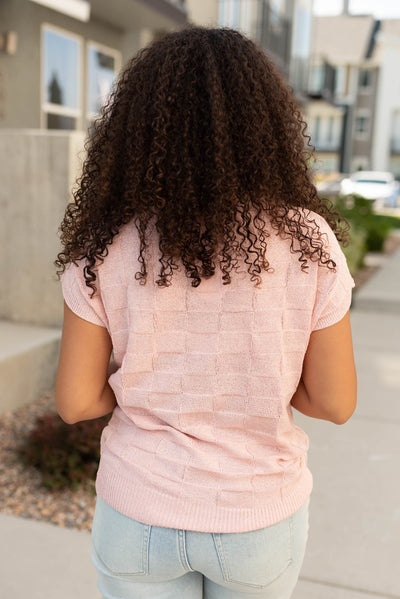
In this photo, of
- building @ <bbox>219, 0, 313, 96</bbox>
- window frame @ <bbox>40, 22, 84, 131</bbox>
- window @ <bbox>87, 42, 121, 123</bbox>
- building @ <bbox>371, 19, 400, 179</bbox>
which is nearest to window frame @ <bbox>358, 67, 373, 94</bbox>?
building @ <bbox>371, 19, 400, 179</bbox>

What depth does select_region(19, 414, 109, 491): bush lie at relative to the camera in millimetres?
3344

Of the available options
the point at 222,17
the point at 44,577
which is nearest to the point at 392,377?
the point at 44,577

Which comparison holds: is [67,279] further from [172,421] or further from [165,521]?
[165,521]

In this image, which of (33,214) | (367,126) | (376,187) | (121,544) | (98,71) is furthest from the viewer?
(367,126)

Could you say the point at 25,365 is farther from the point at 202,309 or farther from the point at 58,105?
the point at 58,105

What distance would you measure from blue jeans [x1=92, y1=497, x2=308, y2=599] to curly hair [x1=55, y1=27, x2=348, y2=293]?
0.46 metres

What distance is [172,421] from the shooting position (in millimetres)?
1186

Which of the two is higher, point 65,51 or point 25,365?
point 65,51

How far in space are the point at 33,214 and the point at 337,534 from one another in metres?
3.26

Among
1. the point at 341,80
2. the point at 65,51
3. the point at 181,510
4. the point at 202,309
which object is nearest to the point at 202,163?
the point at 202,309

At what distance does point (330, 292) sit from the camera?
1171 mm

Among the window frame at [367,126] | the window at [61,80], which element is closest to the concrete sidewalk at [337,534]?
the window at [61,80]

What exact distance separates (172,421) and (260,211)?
0.41 meters

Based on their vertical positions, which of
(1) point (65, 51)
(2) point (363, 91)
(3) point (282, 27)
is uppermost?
(2) point (363, 91)
